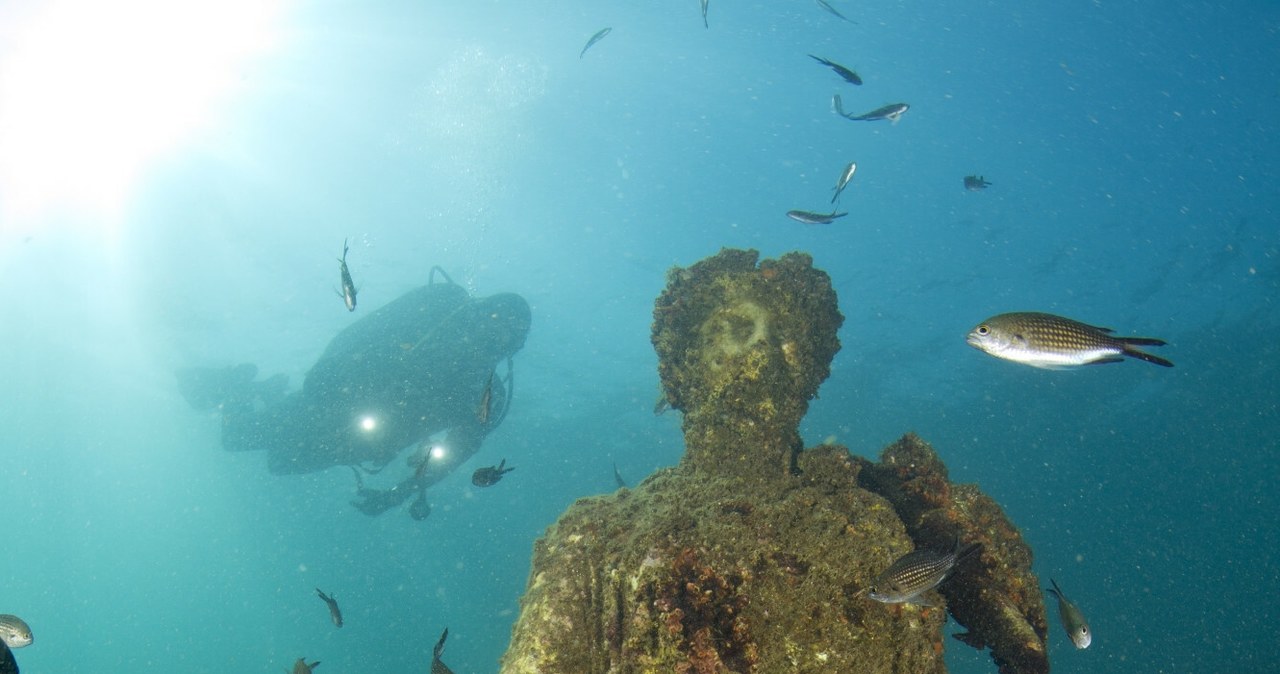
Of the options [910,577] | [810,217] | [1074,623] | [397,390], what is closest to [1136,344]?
[910,577]

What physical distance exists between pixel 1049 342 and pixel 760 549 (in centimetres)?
226

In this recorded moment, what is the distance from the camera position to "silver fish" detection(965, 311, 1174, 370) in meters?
2.73

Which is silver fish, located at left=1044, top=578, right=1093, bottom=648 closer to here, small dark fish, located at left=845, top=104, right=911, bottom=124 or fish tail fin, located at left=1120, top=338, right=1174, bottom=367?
fish tail fin, located at left=1120, top=338, right=1174, bottom=367

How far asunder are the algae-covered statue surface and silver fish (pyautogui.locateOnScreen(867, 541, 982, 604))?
26 cm

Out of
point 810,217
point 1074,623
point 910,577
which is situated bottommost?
point 1074,623

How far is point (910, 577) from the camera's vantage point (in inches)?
131

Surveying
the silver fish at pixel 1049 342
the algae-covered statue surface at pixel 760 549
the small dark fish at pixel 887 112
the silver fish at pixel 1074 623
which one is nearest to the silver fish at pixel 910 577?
the algae-covered statue surface at pixel 760 549

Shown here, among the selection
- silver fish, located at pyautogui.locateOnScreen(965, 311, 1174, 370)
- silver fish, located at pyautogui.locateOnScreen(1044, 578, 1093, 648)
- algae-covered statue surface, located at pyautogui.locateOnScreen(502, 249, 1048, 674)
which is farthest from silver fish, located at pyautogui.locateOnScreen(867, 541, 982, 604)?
silver fish, located at pyautogui.locateOnScreen(1044, 578, 1093, 648)

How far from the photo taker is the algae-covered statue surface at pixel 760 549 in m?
3.51

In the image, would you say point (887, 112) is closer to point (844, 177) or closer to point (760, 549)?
point (844, 177)

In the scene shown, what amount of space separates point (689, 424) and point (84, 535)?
104472 mm

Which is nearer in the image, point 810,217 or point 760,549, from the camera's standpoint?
point 760,549

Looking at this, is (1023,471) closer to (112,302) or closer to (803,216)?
(803,216)

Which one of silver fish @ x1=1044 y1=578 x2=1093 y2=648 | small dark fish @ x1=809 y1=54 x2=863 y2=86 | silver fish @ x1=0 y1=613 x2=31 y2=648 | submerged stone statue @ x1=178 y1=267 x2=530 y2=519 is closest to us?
silver fish @ x1=1044 y1=578 x2=1093 y2=648
